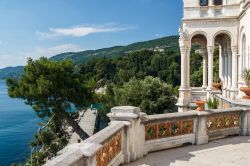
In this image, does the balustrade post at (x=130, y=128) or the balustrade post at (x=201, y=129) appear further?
the balustrade post at (x=201, y=129)

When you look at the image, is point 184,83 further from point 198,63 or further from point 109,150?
point 198,63

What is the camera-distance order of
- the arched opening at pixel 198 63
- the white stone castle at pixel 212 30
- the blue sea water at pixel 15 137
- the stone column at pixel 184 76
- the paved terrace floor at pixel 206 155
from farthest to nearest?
the blue sea water at pixel 15 137 < the arched opening at pixel 198 63 < the stone column at pixel 184 76 < the white stone castle at pixel 212 30 < the paved terrace floor at pixel 206 155

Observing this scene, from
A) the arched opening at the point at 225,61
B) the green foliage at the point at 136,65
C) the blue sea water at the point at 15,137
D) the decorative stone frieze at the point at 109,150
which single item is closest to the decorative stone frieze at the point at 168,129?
the decorative stone frieze at the point at 109,150

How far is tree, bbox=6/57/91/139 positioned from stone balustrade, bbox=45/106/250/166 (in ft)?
63.6

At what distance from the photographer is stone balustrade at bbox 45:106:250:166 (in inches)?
236

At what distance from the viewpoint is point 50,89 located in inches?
1110

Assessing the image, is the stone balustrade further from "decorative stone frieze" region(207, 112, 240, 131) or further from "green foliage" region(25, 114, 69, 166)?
"green foliage" region(25, 114, 69, 166)

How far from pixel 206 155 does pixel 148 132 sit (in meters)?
1.60

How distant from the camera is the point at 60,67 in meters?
29.8

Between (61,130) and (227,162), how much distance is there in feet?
79.0

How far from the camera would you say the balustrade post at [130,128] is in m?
7.87

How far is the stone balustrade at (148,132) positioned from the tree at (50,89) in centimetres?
1939

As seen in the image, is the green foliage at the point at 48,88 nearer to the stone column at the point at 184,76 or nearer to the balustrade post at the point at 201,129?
the stone column at the point at 184,76

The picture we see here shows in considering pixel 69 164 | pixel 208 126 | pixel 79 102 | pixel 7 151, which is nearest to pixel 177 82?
pixel 7 151
